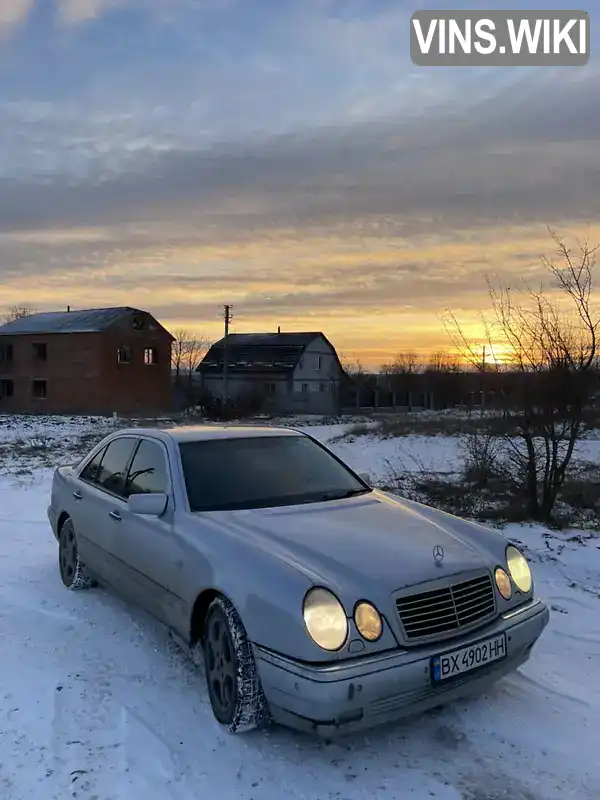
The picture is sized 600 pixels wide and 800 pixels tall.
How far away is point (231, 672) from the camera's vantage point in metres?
3.43

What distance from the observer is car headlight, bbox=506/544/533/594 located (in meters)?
3.76

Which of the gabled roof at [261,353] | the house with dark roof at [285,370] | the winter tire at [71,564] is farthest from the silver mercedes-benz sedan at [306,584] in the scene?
the gabled roof at [261,353]

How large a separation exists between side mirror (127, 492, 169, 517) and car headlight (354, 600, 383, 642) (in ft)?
5.05

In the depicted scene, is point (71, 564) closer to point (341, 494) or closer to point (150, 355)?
point (341, 494)

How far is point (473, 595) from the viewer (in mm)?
3422

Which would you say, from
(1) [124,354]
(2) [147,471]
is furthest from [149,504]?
(1) [124,354]

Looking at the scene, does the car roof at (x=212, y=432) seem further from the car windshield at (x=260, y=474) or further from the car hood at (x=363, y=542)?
the car hood at (x=363, y=542)

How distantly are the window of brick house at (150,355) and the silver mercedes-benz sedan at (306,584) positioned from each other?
46359 mm

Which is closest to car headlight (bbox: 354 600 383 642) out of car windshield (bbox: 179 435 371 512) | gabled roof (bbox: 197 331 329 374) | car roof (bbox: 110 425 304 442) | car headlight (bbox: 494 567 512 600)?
car headlight (bbox: 494 567 512 600)

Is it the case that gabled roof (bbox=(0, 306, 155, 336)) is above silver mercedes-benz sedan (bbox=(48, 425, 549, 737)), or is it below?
above

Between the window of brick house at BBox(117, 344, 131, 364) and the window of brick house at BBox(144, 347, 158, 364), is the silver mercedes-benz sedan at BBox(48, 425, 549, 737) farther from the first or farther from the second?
the window of brick house at BBox(144, 347, 158, 364)

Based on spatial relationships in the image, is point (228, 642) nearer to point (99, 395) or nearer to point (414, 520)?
point (414, 520)

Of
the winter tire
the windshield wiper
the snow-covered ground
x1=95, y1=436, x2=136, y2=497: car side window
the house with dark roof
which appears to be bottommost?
the snow-covered ground

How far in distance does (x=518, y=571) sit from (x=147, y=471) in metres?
2.49
